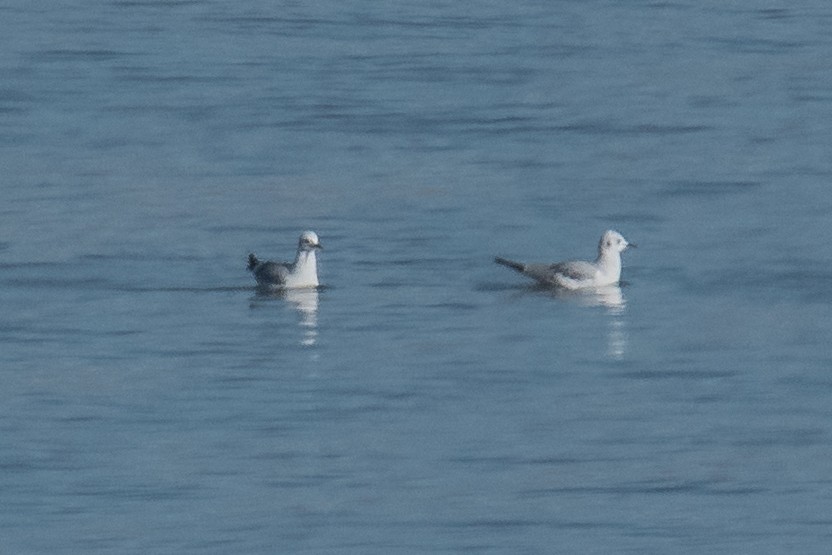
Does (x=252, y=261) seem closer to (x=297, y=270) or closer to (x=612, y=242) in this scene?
(x=297, y=270)

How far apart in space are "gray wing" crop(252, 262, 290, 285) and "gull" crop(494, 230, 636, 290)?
167cm

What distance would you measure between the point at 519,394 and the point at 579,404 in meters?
0.48

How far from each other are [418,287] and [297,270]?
0.97m

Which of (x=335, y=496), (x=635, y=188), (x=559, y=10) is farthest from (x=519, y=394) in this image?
(x=559, y=10)

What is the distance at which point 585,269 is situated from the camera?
21109 millimetres

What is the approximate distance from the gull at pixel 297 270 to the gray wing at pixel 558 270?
1.67 m

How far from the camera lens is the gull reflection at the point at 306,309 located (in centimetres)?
1918

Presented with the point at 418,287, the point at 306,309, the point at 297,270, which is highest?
the point at 297,270

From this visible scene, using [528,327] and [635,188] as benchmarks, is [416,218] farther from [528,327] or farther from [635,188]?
[528,327]

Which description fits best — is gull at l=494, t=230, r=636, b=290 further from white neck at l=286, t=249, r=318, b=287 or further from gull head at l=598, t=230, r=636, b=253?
white neck at l=286, t=249, r=318, b=287

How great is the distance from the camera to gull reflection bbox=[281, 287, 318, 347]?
A: 62.9ft

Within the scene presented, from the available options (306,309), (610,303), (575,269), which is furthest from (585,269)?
(306,309)

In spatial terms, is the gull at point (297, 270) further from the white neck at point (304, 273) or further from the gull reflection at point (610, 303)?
→ the gull reflection at point (610, 303)

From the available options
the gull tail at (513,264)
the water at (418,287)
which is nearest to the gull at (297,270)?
the water at (418,287)
